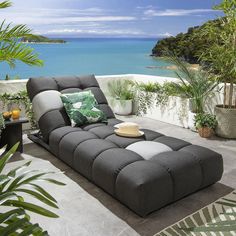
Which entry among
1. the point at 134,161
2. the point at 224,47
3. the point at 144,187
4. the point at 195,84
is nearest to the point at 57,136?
the point at 134,161

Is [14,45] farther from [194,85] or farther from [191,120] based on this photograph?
[191,120]

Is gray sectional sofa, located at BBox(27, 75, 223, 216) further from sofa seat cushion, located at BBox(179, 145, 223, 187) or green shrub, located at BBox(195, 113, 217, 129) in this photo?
green shrub, located at BBox(195, 113, 217, 129)

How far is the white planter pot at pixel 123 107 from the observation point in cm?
603

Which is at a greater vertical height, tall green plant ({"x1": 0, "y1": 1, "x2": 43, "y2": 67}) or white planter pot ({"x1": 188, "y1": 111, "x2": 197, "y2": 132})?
tall green plant ({"x1": 0, "y1": 1, "x2": 43, "y2": 67})

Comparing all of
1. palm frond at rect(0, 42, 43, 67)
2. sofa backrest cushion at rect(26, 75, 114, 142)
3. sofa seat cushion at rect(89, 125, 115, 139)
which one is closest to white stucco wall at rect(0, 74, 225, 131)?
sofa backrest cushion at rect(26, 75, 114, 142)

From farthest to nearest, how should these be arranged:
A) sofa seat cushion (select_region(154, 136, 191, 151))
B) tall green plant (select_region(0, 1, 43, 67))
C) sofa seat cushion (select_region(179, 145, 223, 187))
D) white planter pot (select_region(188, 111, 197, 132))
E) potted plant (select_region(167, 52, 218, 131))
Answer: white planter pot (select_region(188, 111, 197, 132))
potted plant (select_region(167, 52, 218, 131))
sofa seat cushion (select_region(154, 136, 191, 151))
sofa seat cushion (select_region(179, 145, 223, 187))
tall green plant (select_region(0, 1, 43, 67))

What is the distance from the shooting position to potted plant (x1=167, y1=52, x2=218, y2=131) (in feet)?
15.6

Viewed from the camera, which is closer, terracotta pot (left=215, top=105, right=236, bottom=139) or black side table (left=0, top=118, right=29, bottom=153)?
black side table (left=0, top=118, right=29, bottom=153)

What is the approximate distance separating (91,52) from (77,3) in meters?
4.66

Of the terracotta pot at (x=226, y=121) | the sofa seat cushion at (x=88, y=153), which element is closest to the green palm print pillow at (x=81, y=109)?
the sofa seat cushion at (x=88, y=153)

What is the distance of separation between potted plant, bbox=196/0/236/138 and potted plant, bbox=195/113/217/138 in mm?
96

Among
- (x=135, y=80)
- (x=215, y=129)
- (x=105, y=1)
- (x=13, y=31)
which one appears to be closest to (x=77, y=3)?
(x=105, y=1)

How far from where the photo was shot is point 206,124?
181 inches

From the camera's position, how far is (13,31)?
73.6 inches
